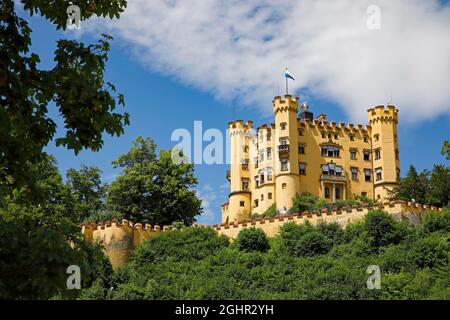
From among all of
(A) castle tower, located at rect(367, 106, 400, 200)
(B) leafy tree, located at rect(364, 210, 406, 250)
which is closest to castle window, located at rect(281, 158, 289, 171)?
(A) castle tower, located at rect(367, 106, 400, 200)

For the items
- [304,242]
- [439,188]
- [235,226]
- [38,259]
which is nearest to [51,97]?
[38,259]

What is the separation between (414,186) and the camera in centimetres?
5188

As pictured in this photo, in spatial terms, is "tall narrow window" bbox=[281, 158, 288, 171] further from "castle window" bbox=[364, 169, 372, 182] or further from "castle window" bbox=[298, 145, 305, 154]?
"castle window" bbox=[364, 169, 372, 182]

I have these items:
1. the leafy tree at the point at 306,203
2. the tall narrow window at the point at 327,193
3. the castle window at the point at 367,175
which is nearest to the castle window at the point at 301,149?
the tall narrow window at the point at 327,193

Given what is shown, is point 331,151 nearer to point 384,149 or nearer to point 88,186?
point 384,149

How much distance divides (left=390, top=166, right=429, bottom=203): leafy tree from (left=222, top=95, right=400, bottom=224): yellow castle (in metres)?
9.37

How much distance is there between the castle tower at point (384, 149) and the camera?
63062 millimetres

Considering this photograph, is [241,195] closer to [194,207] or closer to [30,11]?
[194,207]

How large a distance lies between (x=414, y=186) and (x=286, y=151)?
13366mm

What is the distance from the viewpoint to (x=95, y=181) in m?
61.1

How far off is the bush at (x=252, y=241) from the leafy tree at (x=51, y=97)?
31.2 metres

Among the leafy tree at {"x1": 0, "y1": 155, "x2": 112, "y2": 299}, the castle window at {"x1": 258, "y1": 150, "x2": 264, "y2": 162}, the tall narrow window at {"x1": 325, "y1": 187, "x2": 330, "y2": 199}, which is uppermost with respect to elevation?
the castle window at {"x1": 258, "y1": 150, "x2": 264, "y2": 162}

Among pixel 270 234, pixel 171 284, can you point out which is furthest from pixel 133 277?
pixel 270 234

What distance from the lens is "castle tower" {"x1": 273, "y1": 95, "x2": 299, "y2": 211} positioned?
6059cm
